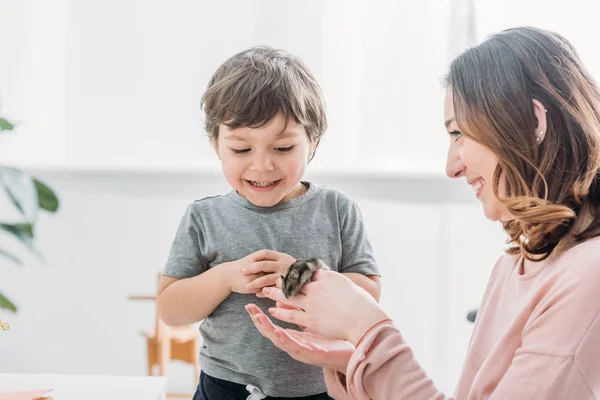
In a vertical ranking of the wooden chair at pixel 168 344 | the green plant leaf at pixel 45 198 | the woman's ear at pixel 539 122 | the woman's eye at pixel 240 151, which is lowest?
the wooden chair at pixel 168 344

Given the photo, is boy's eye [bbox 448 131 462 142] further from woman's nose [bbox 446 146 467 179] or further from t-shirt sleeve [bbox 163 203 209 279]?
t-shirt sleeve [bbox 163 203 209 279]

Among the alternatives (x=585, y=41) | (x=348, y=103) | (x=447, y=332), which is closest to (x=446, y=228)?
(x=447, y=332)

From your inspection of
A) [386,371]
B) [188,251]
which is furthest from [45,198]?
[386,371]

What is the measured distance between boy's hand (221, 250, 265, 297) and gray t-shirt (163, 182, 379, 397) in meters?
0.07

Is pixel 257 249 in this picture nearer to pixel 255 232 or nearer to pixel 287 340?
pixel 255 232

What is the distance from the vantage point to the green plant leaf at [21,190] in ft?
3.20

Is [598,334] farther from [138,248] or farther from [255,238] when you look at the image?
[138,248]

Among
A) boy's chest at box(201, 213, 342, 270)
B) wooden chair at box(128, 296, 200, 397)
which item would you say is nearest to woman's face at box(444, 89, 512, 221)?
boy's chest at box(201, 213, 342, 270)

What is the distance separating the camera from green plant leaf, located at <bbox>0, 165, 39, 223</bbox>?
975 mm

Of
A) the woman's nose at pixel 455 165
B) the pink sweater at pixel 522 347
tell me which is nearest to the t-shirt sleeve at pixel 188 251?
the pink sweater at pixel 522 347

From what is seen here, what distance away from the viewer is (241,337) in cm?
128

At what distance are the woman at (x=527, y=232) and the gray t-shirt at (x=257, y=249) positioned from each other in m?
0.20

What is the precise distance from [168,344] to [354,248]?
4.98ft

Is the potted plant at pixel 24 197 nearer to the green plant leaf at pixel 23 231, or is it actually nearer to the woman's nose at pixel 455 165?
the green plant leaf at pixel 23 231
